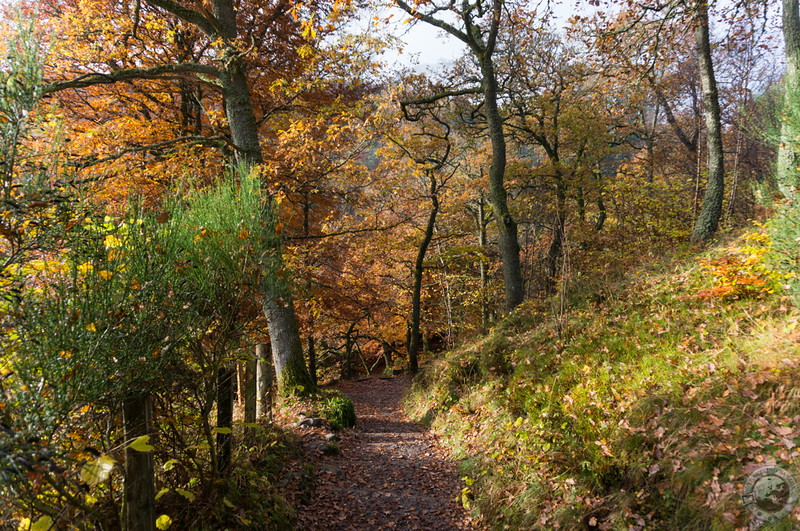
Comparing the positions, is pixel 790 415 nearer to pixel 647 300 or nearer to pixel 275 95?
pixel 647 300

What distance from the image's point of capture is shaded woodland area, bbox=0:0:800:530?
214cm

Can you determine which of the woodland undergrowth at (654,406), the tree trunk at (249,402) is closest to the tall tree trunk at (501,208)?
the woodland undergrowth at (654,406)

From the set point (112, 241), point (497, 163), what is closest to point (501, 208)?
point (497, 163)

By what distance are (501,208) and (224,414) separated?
7.71 metres

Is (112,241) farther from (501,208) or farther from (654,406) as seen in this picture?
(501,208)

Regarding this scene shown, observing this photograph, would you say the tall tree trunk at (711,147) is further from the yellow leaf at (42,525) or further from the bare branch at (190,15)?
the yellow leaf at (42,525)

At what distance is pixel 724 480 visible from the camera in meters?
2.92

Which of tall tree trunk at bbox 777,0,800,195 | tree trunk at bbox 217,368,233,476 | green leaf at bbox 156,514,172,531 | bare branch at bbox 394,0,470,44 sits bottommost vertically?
green leaf at bbox 156,514,172,531

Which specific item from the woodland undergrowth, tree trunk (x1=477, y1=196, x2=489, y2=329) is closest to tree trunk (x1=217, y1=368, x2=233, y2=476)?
the woodland undergrowth

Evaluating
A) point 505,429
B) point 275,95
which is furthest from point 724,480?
point 275,95

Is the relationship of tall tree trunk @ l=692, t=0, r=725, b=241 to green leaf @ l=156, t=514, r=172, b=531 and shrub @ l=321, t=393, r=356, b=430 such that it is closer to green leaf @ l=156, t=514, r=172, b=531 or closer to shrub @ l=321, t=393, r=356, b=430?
shrub @ l=321, t=393, r=356, b=430

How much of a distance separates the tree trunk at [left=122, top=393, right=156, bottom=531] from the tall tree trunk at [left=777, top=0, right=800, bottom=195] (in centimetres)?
544

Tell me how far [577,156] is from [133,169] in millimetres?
12819

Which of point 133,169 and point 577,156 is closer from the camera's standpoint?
point 133,169
